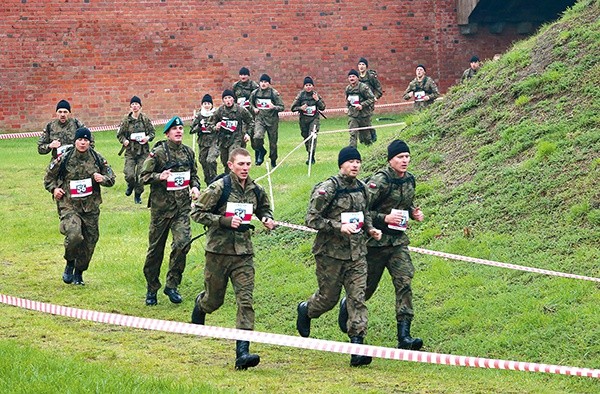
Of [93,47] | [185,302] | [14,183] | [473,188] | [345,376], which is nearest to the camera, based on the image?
[345,376]

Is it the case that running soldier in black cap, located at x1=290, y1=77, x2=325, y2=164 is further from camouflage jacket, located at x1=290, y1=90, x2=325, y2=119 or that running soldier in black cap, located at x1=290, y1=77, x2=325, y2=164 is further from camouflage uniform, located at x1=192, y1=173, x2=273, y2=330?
camouflage uniform, located at x1=192, y1=173, x2=273, y2=330

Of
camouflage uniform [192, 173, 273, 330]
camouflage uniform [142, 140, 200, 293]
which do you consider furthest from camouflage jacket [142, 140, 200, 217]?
camouflage uniform [192, 173, 273, 330]

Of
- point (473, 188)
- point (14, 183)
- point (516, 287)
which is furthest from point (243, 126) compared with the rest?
point (516, 287)

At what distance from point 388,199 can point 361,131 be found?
1426 cm

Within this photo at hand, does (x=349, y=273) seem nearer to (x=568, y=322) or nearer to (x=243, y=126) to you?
(x=568, y=322)

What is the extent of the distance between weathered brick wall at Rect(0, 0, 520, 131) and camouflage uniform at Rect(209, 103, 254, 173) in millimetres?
12188

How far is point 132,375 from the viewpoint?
31.7 feet

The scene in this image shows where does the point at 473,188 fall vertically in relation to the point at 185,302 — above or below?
above

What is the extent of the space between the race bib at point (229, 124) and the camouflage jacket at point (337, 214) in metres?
11.1

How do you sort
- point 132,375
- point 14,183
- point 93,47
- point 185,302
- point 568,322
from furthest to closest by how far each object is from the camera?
point 93,47 < point 14,183 < point 185,302 < point 568,322 < point 132,375

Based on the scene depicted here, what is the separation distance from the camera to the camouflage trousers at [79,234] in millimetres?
14867

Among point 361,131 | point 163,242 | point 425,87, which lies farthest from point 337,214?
point 425,87

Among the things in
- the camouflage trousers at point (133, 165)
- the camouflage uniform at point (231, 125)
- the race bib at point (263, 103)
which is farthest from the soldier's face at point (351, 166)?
the race bib at point (263, 103)

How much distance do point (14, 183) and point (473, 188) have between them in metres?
12.1
